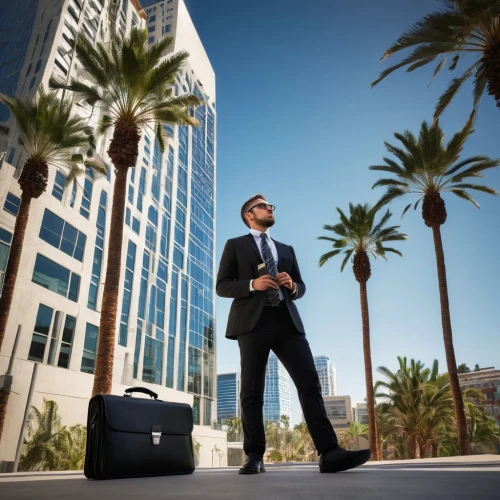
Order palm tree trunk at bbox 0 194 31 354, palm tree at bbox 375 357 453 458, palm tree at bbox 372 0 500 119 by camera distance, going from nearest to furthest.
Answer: palm tree at bbox 372 0 500 119, palm tree trunk at bbox 0 194 31 354, palm tree at bbox 375 357 453 458

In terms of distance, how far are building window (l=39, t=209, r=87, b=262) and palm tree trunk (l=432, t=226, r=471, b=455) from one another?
17.6m

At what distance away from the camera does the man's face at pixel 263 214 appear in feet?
13.6

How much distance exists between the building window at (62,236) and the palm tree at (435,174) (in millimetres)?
15744

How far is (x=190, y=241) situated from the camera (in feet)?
136

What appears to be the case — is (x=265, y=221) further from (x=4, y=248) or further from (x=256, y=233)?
(x=4, y=248)

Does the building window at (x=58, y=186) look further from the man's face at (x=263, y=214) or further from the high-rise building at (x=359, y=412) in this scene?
the high-rise building at (x=359, y=412)

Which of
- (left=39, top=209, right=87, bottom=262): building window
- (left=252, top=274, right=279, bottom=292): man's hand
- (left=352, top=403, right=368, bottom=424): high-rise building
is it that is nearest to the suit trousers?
(left=252, top=274, right=279, bottom=292): man's hand

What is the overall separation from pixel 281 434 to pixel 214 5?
8644cm

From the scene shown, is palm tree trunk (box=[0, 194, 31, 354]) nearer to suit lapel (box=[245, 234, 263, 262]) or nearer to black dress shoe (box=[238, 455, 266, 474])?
suit lapel (box=[245, 234, 263, 262])

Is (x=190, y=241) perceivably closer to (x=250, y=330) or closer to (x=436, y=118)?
(x=436, y=118)

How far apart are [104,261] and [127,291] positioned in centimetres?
415

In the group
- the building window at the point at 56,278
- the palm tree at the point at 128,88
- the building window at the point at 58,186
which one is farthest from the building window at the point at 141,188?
the palm tree at the point at 128,88

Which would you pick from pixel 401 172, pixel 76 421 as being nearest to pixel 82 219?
pixel 76 421

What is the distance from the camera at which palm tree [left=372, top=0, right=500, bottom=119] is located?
38.4 feet
